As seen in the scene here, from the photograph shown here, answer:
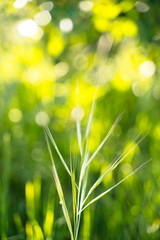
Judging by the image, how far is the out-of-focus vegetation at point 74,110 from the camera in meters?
0.78

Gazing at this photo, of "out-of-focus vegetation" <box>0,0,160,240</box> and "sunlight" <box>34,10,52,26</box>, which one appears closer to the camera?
"out-of-focus vegetation" <box>0,0,160,240</box>

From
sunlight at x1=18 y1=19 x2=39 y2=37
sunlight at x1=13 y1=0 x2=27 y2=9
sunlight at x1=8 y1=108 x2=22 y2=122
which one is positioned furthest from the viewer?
sunlight at x1=8 y1=108 x2=22 y2=122

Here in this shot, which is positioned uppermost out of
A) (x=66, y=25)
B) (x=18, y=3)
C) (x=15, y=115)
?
(x=18, y=3)

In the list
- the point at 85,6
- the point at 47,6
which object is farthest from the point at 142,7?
the point at 47,6

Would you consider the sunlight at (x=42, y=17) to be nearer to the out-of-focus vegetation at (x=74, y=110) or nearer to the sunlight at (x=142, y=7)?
the out-of-focus vegetation at (x=74, y=110)

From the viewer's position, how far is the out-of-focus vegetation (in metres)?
0.78

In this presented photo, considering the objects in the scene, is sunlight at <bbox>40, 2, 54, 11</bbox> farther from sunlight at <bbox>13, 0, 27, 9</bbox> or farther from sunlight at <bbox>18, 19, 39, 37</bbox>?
sunlight at <bbox>13, 0, 27, 9</bbox>

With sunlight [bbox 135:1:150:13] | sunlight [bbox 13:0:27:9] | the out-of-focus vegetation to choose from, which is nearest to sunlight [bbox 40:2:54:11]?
the out-of-focus vegetation

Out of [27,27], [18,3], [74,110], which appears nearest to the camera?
[18,3]

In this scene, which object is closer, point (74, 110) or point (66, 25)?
point (66, 25)

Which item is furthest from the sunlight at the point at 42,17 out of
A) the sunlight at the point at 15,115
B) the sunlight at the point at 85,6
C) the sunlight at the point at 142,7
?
the sunlight at the point at 15,115

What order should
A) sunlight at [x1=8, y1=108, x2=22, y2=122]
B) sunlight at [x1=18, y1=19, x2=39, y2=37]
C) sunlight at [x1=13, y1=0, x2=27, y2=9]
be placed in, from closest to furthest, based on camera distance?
1. sunlight at [x1=13, y1=0, x2=27, y2=9]
2. sunlight at [x1=18, y1=19, x2=39, y2=37]
3. sunlight at [x1=8, y1=108, x2=22, y2=122]

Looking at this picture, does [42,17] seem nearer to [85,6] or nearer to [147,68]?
[85,6]

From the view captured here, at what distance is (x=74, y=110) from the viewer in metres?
1.22
